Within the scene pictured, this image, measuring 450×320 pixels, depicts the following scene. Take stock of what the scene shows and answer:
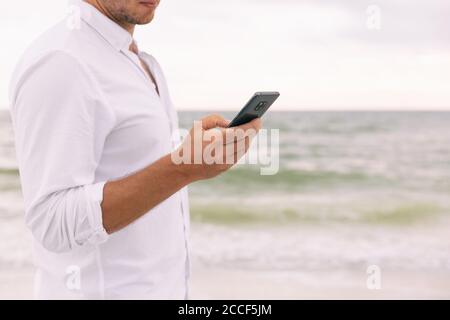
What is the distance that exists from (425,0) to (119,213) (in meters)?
14.3

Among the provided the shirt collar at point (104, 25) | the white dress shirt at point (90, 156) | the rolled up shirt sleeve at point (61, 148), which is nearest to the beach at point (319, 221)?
the white dress shirt at point (90, 156)

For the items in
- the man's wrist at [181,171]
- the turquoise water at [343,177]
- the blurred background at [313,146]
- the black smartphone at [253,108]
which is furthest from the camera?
the turquoise water at [343,177]

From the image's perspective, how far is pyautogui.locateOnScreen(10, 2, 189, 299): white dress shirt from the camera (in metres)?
1.27

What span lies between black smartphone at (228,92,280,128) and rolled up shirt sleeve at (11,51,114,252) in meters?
0.28

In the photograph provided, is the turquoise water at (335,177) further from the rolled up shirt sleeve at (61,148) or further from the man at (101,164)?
the rolled up shirt sleeve at (61,148)

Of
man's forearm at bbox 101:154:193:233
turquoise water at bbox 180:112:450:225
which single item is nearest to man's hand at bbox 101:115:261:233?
man's forearm at bbox 101:154:193:233

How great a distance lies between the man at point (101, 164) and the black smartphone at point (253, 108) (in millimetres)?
24

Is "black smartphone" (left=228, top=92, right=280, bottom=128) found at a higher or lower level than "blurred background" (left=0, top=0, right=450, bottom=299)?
lower

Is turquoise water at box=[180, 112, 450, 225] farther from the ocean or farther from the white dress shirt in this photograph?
the white dress shirt

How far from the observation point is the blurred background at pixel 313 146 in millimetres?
6645

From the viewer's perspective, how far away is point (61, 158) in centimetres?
126

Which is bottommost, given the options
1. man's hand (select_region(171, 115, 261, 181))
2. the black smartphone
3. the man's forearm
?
the man's forearm
